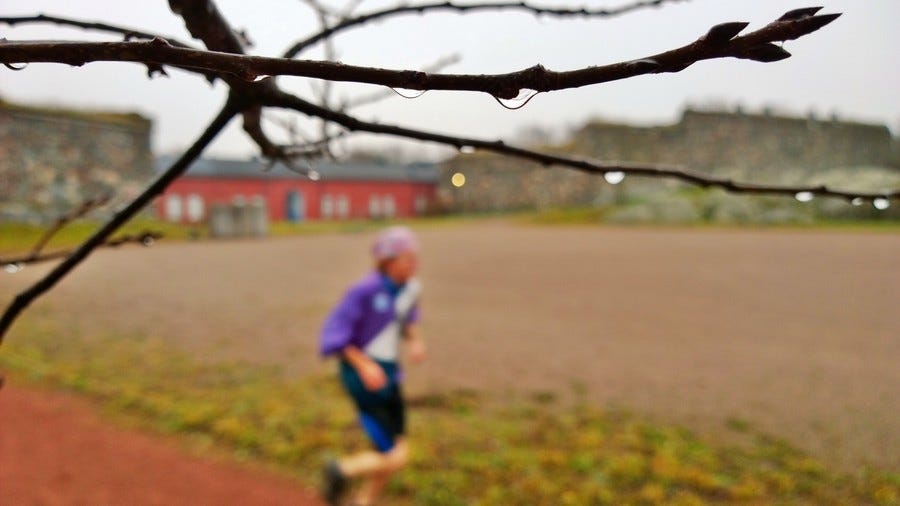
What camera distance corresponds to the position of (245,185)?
35.7 metres

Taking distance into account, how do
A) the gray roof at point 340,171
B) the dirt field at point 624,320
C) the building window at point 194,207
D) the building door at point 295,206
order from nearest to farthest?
the dirt field at point 624,320 → the building window at point 194,207 → the gray roof at point 340,171 → the building door at point 295,206

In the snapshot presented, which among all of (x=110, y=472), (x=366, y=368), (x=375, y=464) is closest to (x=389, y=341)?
(x=366, y=368)

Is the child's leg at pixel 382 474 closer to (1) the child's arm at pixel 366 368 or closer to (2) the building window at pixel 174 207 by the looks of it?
(1) the child's arm at pixel 366 368

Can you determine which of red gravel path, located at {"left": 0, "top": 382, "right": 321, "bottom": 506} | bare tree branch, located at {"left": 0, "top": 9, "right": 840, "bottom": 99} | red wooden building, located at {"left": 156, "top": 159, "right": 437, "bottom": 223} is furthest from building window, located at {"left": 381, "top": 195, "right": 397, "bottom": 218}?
bare tree branch, located at {"left": 0, "top": 9, "right": 840, "bottom": 99}

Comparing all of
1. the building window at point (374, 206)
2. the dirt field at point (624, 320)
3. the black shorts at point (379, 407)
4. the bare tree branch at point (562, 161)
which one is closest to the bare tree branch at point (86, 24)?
the bare tree branch at point (562, 161)

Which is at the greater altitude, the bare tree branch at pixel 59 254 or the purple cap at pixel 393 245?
the bare tree branch at pixel 59 254

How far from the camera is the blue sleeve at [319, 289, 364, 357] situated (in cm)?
343

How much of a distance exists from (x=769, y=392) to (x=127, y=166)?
19672 mm

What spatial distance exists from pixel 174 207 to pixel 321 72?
34395 millimetres

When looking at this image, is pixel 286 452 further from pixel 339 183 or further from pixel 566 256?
pixel 339 183

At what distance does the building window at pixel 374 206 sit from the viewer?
39.2 m

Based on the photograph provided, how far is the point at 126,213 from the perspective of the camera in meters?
0.90

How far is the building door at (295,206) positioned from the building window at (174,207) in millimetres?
7250

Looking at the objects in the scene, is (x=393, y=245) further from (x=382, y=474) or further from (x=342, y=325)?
(x=382, y=474)
